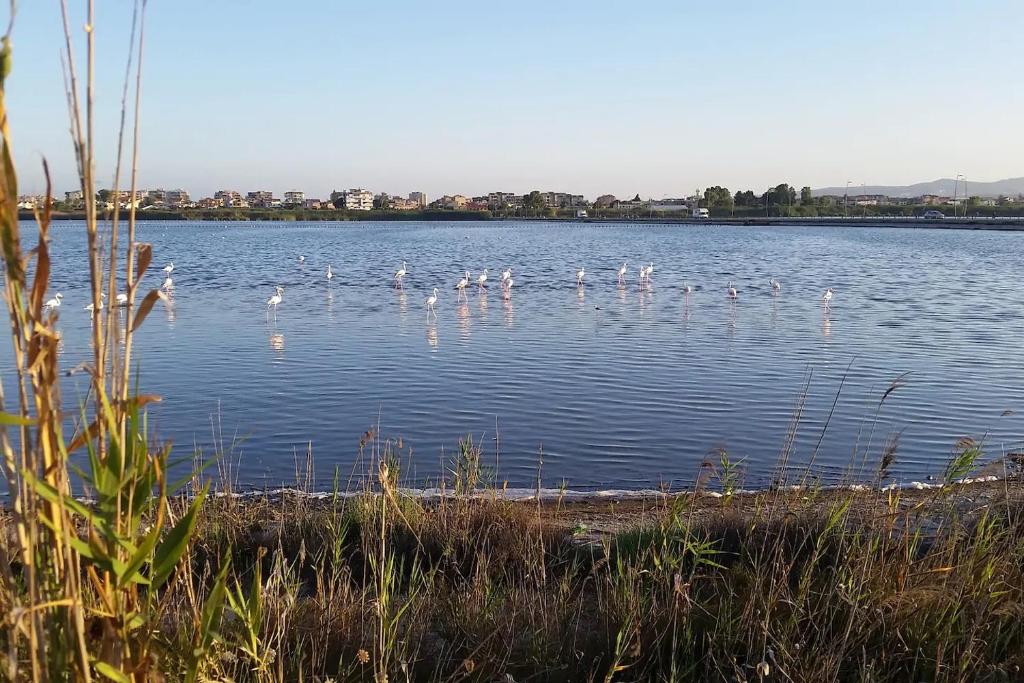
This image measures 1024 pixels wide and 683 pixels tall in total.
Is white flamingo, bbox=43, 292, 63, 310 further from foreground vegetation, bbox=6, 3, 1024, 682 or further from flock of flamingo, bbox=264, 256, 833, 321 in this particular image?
flock of flamingo, bbox=264, 256, 833, 321

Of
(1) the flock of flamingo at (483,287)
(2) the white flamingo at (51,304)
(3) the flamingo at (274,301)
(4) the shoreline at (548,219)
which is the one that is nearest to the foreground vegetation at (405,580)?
(2) the white flamingo at (51,304)

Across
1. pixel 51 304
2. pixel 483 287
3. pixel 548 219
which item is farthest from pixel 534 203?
pixel 51 304

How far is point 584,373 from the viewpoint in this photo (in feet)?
41.7

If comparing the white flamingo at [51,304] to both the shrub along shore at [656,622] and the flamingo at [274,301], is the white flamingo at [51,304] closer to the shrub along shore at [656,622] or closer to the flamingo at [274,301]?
the shrub along shore at [656,622]

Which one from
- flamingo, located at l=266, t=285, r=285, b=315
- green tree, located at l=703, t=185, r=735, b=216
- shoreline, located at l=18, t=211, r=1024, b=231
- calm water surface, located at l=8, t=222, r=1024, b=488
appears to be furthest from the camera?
green tree, located at l=703, t=185, r=735, b=216

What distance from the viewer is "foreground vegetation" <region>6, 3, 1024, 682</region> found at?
5.51ft

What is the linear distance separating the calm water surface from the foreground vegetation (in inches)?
27.2

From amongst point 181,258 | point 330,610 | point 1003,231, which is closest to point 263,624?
point 330,610

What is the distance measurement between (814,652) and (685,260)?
4006cm

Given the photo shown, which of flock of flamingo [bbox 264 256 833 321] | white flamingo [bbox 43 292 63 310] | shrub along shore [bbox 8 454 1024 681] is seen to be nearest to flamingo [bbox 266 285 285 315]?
flock of flamingo [bbox 264 256 833 321]

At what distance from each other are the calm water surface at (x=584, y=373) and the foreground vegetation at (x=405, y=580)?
690mm

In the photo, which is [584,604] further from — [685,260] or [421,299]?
[685,260]

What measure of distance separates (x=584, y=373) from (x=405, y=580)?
27.3 ft

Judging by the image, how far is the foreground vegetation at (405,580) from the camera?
1680 mm
